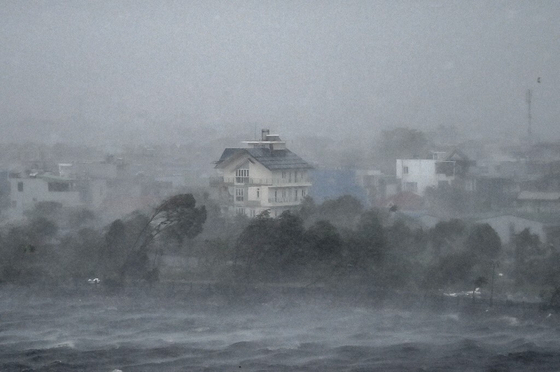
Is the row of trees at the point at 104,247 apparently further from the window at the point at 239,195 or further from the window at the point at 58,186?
the window at the point at 58,186

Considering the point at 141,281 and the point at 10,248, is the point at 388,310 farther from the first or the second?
the point at 10,248

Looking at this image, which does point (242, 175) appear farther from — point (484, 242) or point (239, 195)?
point (484, 242)

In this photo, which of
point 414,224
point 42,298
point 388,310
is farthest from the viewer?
point 414,224

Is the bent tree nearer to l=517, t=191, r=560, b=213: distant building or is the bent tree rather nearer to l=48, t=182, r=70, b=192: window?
l=48, t=182, r=70, b=192: window

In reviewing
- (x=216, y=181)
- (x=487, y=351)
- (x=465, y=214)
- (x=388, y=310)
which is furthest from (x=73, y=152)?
(x=487, y=351)

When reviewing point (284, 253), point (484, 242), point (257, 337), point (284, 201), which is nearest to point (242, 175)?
point (284, 201)
